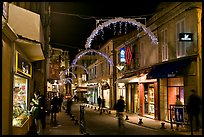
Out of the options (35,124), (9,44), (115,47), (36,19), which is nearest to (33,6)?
(36,19)

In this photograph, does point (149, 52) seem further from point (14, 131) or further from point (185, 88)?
point (14, 131)

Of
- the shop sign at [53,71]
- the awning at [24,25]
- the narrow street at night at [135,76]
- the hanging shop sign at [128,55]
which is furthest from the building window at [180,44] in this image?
the shop sign at [53,71]

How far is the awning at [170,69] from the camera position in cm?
2011

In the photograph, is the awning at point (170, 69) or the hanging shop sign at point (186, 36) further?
the awning at point (170, 69)

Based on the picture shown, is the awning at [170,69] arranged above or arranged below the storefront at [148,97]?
above

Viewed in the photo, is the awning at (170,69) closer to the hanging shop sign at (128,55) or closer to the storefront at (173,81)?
the storefront at (173,81)

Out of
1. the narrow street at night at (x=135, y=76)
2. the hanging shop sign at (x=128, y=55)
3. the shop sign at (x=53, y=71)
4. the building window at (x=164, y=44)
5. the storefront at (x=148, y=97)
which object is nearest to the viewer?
the narrow street at night at (x=135, y=76)

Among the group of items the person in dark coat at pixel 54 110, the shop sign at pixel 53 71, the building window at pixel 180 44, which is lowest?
the person in dark coat at pixel 54 110

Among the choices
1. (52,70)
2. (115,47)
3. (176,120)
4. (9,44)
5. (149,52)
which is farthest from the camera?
(115,47)

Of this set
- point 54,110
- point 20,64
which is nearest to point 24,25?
point 20,64

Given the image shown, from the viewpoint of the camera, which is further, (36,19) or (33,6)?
(33,6)

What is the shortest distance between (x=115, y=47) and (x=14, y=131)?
31.3m

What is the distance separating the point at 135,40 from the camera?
32.5 meters

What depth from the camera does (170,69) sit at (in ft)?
69.8
